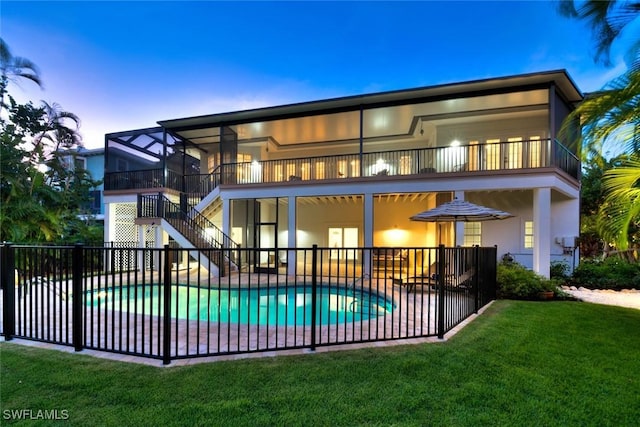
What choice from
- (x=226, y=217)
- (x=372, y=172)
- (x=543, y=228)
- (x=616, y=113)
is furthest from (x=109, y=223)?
(x=543, y=228)

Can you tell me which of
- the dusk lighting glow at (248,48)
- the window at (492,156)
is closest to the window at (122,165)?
the dusk lighting glow at (248,48)

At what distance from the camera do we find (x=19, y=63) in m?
8.80

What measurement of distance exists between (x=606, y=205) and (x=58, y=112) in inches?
687

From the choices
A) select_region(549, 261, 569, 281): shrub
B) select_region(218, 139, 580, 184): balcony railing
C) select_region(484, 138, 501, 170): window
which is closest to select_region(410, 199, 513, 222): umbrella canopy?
select_region(218, 139, 580, 184): balcony railing

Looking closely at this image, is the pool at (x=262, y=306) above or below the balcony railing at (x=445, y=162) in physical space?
below

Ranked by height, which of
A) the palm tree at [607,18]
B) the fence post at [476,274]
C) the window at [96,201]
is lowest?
the fence post at [476,274]

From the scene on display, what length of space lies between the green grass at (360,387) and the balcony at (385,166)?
7260mm

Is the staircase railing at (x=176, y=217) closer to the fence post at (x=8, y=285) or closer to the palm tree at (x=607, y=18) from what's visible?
the fence post at (x=8, y=285)

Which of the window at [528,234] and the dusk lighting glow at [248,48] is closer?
the dusk lighting glow at [248,48]

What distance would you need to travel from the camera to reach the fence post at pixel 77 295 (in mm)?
3914

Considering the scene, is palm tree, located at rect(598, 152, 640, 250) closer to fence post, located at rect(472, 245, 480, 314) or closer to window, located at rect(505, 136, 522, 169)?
Result: fence post, located at rect(472, 245, 480, 314)

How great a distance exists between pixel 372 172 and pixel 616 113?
1042 cm

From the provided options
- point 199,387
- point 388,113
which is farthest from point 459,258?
point 388,113

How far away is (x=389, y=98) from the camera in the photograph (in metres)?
10.6
